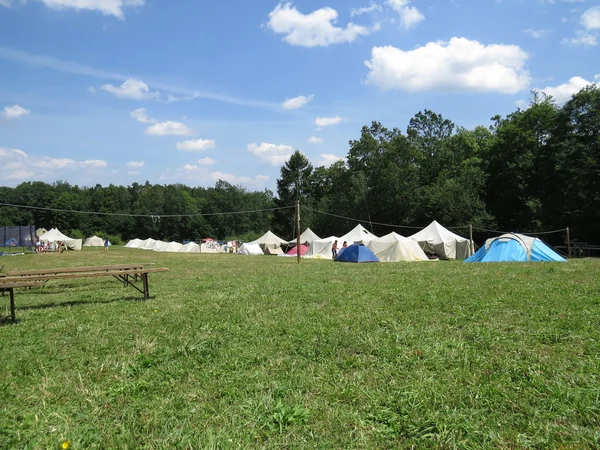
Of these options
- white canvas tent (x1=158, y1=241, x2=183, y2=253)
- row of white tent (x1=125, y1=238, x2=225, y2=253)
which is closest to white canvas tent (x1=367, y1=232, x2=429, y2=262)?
row of white tent (x1=125, y1=238, x2=225, y2=253)

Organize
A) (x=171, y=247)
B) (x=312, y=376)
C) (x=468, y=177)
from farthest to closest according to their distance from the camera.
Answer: (x=171, y=247) < (x=468, y=177) < (x=312, y=376)

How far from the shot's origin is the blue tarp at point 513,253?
19.4 meters

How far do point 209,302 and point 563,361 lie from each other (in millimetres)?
6210

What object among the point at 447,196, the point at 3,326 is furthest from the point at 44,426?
the point at 447,196

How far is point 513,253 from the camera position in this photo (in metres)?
19.5

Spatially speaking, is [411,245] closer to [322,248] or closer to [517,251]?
[517,251]

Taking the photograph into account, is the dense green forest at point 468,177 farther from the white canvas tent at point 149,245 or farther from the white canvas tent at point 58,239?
the white canvas tent at point 58,239

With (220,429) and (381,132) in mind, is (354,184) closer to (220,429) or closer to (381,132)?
(381,132)

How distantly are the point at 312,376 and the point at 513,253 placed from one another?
1846 cm

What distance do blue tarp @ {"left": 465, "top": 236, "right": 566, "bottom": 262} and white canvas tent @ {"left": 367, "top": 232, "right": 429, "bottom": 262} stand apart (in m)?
5.74

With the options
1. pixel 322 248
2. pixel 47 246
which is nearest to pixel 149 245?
pixel 47 246

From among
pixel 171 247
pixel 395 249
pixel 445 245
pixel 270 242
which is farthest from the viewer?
pixel 171 247

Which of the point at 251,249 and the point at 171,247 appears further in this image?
the point at 171,247

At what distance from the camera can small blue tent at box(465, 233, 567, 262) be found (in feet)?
63.7
